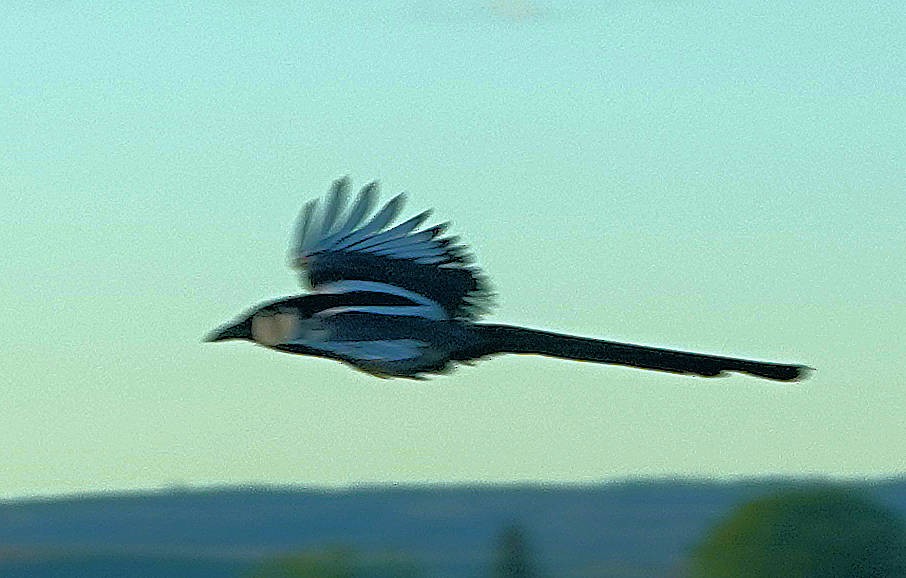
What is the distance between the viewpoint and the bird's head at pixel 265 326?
13.0m

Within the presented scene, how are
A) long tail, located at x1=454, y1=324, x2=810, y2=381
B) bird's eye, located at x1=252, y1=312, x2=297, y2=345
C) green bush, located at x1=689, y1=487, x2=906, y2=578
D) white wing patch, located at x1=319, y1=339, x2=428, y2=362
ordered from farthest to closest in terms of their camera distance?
green bush, located at x1=689, y1=487, x2=906, y2=578, bird's eye, located at x1=252, y1=312, x2=297, y2=345, white wing patch, located at x1=319, y1=339, x2=428, y2=362, long tail, located at x1=454, y1=324, x2=810, y2=381

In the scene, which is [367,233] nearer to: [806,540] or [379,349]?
[379,349]

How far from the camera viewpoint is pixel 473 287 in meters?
12.9

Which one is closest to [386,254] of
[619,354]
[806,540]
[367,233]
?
[367,233]

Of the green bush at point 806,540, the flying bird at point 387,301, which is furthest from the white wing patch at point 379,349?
the green bush at point 806,540

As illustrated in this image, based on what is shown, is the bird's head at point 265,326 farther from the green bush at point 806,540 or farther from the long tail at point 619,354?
the green bush at point 806,540

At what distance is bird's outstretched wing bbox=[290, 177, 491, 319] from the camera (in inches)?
505

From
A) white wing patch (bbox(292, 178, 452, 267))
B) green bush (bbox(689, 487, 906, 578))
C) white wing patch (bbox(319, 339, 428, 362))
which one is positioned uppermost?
green bush (bbox(689, 487, 906, 578))

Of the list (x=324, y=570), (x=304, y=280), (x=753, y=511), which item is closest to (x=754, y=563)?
(x=753, y=511)

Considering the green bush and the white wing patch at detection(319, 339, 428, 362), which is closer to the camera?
the white wing patch at detection(319, 339, 428, 362)

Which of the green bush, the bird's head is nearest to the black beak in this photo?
the bird's head

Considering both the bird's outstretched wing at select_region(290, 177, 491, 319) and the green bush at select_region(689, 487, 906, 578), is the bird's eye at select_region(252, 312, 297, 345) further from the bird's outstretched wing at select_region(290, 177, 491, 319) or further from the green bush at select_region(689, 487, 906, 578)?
the green bush at select_region(689, 487, 906, 578)

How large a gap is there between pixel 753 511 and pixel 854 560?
1.54 meters

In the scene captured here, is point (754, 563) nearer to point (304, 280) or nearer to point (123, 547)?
point (123, 547)
